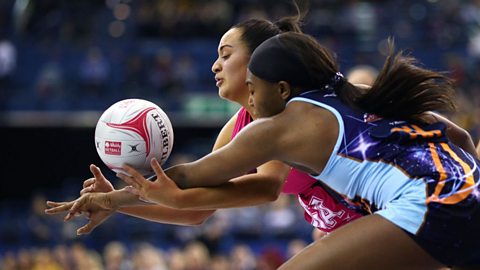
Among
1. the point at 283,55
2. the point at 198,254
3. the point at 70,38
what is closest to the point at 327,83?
the point at 283,55

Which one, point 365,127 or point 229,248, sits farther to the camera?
point 229,248

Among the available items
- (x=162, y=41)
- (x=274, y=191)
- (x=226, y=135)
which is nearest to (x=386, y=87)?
(x=274, y=191)

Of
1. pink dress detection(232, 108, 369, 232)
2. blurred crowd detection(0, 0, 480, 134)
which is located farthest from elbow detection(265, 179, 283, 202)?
blurred crowd detection(0, 0, 480, 134)

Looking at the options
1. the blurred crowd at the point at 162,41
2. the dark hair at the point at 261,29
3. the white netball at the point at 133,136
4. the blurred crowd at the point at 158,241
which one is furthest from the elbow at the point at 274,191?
the blurred crowd at the point at 162,41

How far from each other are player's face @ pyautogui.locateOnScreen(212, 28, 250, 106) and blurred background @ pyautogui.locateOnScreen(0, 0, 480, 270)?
9.33 m

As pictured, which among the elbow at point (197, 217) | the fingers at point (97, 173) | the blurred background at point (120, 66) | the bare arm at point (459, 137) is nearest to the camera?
the fingers at point (97, 173)

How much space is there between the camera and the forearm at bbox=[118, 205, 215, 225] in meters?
5.07

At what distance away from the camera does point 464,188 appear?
383 cm

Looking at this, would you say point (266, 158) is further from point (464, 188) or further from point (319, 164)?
point (464, 188)

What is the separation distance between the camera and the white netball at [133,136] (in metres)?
4.53

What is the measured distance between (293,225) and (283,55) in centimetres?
943

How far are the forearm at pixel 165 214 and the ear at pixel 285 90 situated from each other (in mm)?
1370

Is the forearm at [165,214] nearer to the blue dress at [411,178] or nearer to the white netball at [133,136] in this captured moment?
the white netball at [133,136]

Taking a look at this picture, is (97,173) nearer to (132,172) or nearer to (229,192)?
(132,172)
